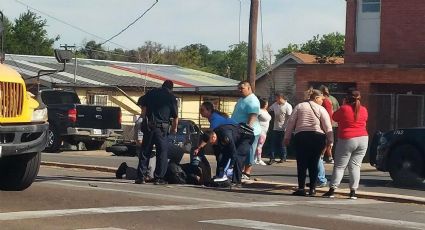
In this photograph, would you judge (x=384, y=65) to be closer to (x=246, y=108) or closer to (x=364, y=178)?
(x=364, y=178)

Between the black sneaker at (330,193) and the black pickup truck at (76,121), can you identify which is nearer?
the black sneaker at (330,193)

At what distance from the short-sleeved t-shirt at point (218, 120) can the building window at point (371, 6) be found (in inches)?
667

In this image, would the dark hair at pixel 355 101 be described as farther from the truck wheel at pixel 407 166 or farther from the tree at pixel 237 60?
the tree at pixel 237 60

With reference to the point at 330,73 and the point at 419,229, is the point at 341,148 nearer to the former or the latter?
the point at 419,229

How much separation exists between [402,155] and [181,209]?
647 centimetres

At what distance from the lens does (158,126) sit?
570 inches

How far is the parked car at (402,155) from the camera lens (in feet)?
52.5

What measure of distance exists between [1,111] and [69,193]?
72.1 inches

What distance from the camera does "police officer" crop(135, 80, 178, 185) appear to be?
47.5 ft

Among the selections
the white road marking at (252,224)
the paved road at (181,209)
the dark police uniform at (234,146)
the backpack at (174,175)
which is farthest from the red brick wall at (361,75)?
the white road marking at (252,224)

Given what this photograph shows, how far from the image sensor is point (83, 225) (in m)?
9.51

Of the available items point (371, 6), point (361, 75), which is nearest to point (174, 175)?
point (361, 75)

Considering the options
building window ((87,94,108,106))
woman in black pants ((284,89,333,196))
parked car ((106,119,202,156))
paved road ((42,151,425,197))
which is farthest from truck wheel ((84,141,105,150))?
woman in black pants ((284,89,333,196))

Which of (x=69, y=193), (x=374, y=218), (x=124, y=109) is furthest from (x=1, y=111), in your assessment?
(x=124, y=109)
